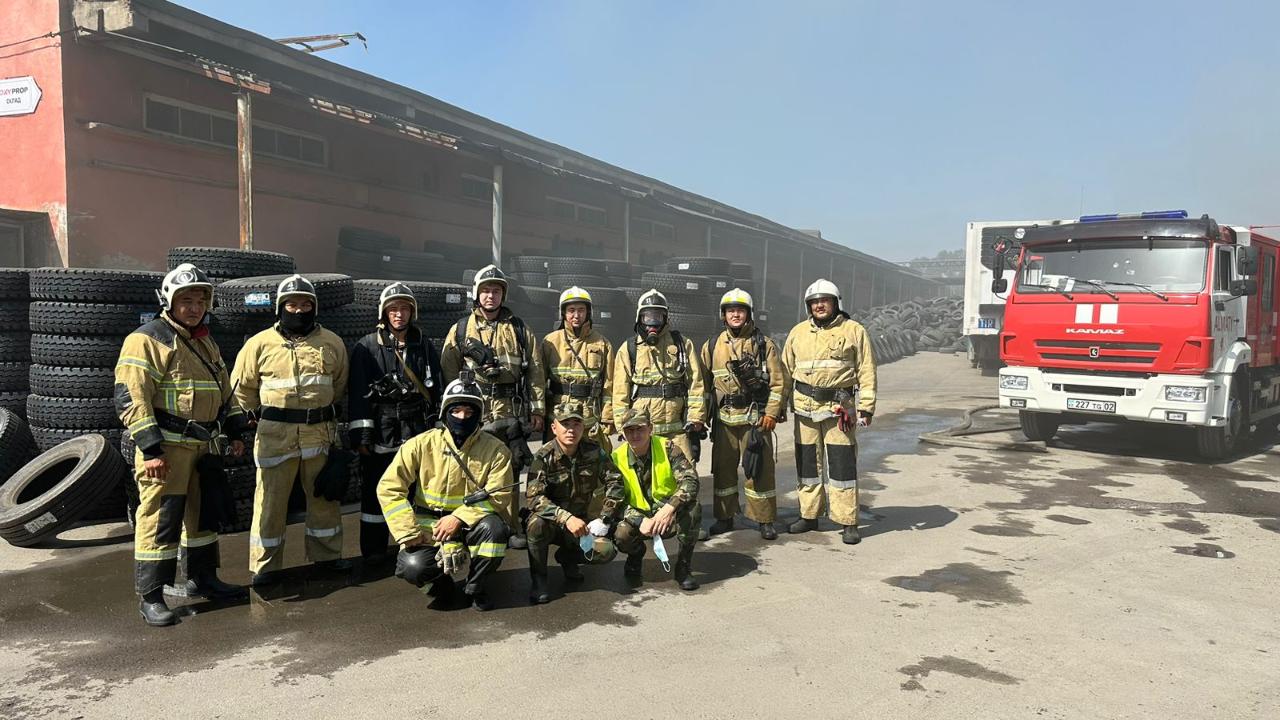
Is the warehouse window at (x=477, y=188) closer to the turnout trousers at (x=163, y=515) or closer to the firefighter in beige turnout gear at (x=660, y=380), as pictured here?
the firefighter in beige turnout gear at (x=660, y=380)

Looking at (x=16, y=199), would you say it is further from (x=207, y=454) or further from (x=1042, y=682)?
(x=1042, y=682)

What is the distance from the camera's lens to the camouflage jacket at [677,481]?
476 cm

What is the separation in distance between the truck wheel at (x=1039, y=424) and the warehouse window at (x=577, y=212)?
1482cm

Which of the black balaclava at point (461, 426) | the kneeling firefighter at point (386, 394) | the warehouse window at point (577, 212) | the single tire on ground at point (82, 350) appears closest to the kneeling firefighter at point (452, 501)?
the black balaclava at point (461, 426)

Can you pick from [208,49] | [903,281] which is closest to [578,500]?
[208,49]

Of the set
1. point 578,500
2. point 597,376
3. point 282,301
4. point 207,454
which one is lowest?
point 578,500

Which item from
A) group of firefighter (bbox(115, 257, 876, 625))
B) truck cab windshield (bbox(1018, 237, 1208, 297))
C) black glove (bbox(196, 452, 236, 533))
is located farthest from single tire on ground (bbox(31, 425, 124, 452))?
truck cab windshield (bbox(1018, 237, 1208, 297))

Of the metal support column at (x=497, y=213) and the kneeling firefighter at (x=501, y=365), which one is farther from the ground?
the metal support column at (x=497, y=213)

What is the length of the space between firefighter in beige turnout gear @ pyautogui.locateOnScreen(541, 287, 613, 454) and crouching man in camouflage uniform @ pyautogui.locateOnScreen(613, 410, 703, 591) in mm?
912

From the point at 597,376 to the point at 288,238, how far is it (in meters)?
10.7

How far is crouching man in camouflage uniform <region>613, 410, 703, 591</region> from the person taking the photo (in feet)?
15.3

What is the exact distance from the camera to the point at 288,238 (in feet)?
47.5

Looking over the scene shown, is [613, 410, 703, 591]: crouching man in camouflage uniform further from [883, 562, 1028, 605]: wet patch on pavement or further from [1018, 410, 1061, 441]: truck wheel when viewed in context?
[1018, 410, 1061, 441]: truck wheel

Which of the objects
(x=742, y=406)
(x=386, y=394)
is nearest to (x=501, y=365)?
(x=386, y=394)
